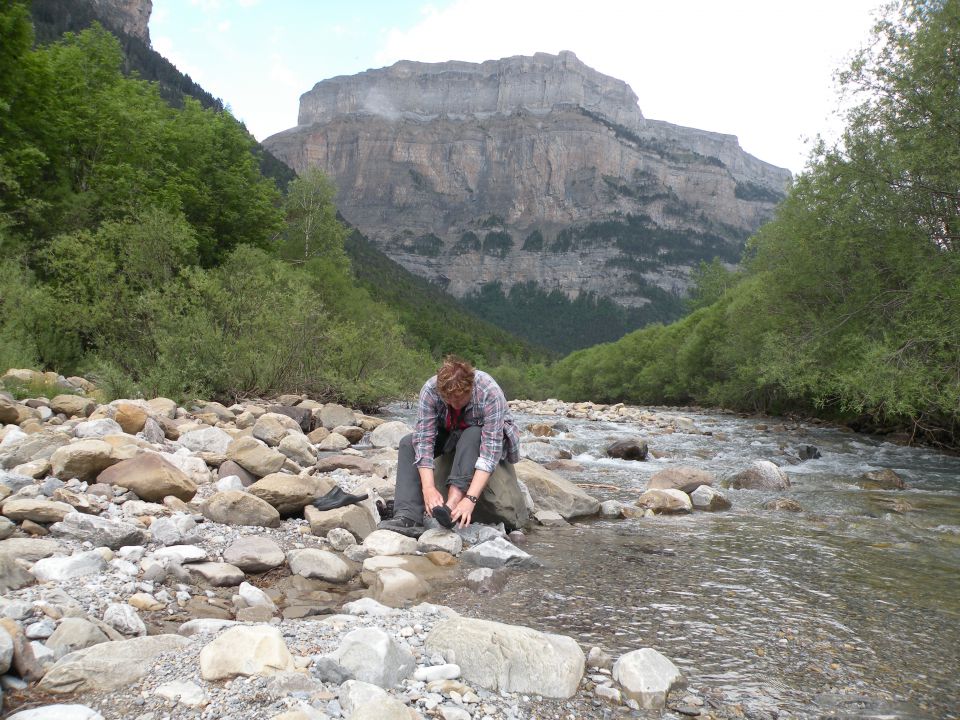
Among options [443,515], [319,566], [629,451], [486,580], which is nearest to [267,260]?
[629,451]

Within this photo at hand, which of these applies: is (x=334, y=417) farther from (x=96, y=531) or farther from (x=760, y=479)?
(x=96, y=531)

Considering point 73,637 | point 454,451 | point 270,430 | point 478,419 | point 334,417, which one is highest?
point 478,419

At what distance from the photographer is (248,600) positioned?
3881mm

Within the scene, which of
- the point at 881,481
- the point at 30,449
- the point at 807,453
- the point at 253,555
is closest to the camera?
the point at 253,555

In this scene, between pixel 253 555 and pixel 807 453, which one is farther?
pixel 807 453

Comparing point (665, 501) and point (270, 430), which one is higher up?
point (665, 501)

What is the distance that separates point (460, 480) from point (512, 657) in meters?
2.47

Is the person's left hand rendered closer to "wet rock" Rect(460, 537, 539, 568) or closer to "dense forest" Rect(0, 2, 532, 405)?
"wet rock" Rect(460, 537, 539, 568)

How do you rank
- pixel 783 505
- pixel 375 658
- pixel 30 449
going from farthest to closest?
pixel 783 505
pixel 30 449
pixel 375 658

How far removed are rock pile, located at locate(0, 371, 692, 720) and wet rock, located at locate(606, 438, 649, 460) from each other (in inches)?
248

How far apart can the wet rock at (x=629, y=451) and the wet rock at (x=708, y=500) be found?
495cm

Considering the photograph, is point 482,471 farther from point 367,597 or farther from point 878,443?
point 878,443

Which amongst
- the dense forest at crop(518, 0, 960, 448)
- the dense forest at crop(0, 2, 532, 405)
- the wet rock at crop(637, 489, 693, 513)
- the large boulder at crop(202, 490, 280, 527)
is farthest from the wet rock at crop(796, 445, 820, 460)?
the dense forest at crop(0, 2, 532, 405)

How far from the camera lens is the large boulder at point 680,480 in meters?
8.63
